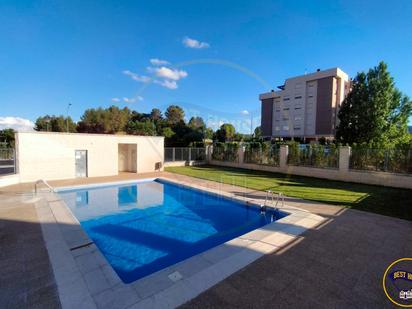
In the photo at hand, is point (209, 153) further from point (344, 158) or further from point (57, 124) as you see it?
point (57, 124)

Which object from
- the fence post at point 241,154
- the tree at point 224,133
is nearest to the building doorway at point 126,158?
the fence post at point 241,154

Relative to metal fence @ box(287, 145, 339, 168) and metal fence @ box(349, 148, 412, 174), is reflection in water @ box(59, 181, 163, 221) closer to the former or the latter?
metal fence @ box(287, 145, 339, 168)

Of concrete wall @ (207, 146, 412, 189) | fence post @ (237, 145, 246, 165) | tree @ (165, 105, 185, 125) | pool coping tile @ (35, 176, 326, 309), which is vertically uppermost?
tree @ (165, 105, 185, 125)

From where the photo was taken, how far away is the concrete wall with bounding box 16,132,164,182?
11.0 m

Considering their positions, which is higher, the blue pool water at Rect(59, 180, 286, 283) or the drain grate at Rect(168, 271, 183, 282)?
the drain grate at Rect(168, 271, 183, 282)

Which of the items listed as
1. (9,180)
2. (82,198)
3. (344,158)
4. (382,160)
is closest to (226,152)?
(344,158)

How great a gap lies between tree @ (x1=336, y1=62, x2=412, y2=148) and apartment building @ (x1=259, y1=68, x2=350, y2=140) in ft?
46.0

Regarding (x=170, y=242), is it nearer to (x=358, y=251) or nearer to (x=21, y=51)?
(x=358, y=251)

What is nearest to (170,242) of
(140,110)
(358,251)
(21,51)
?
(358,251)

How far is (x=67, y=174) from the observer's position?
1245 centimetres

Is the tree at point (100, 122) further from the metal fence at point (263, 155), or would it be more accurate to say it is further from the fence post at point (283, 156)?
the fence post at point (283, 156)

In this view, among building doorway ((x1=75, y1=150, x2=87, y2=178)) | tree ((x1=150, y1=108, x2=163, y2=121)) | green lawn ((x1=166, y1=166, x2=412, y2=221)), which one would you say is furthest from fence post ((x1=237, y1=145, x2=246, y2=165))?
tree ((x1=150, y1=108, x2=163, y2=121))

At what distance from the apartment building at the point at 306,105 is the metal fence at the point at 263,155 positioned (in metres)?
23.7

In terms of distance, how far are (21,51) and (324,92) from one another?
38645 mm
